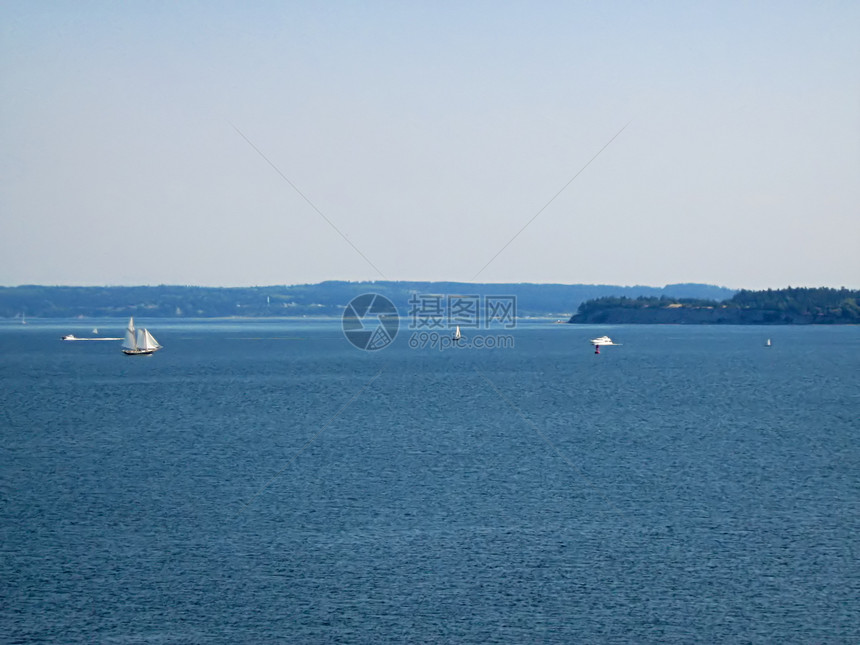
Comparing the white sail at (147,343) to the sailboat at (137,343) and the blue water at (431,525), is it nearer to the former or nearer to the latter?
the sailboat at (137,343)

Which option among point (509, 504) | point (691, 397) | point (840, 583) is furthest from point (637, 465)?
point (691, 397)

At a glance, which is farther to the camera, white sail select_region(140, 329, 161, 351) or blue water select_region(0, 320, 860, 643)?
white sail select_region(140, 329, 161, 351)

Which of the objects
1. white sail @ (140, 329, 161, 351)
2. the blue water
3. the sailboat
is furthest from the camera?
white sail @ (140, 329, 161, 351)

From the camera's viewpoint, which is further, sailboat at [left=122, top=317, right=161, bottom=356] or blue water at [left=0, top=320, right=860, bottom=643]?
sailboat at [left=122, top=317, right=161, bottom=356]

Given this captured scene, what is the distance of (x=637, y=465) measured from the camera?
42.6m

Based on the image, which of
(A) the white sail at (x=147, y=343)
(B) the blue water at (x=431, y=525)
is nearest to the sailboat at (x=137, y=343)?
(A) the white sail at (x=147, y=343)

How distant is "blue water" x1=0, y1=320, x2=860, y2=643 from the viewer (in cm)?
2120

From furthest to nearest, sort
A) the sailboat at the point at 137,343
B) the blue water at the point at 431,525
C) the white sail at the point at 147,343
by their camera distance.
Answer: the white sail at the point at 147,343
the sailboat at the point at 137,343
the blue water at the point at 431,525

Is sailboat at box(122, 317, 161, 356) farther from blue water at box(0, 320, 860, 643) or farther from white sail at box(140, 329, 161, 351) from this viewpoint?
blue water at box(0, 320, 860, 643)

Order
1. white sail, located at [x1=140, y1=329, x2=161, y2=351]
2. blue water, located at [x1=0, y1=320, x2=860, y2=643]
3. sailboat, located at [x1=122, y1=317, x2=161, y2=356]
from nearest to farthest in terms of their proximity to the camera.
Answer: blue water, located at [x1=0, y1=320, x2=860, y2=643], sailboat, located at [x1=122, y1=317, x2=161, y2=356], white sail, located at [x1=140, y1=329, x2=161, y2=351]

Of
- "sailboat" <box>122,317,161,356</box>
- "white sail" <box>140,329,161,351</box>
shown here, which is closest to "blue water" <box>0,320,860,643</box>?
"sailboat" <box>122,317,161,356</box>

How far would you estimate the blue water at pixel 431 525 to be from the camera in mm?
21203

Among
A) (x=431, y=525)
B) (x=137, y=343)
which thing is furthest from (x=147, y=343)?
(x=431, y=525)

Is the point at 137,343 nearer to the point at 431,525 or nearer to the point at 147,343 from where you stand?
the point at 147,343
